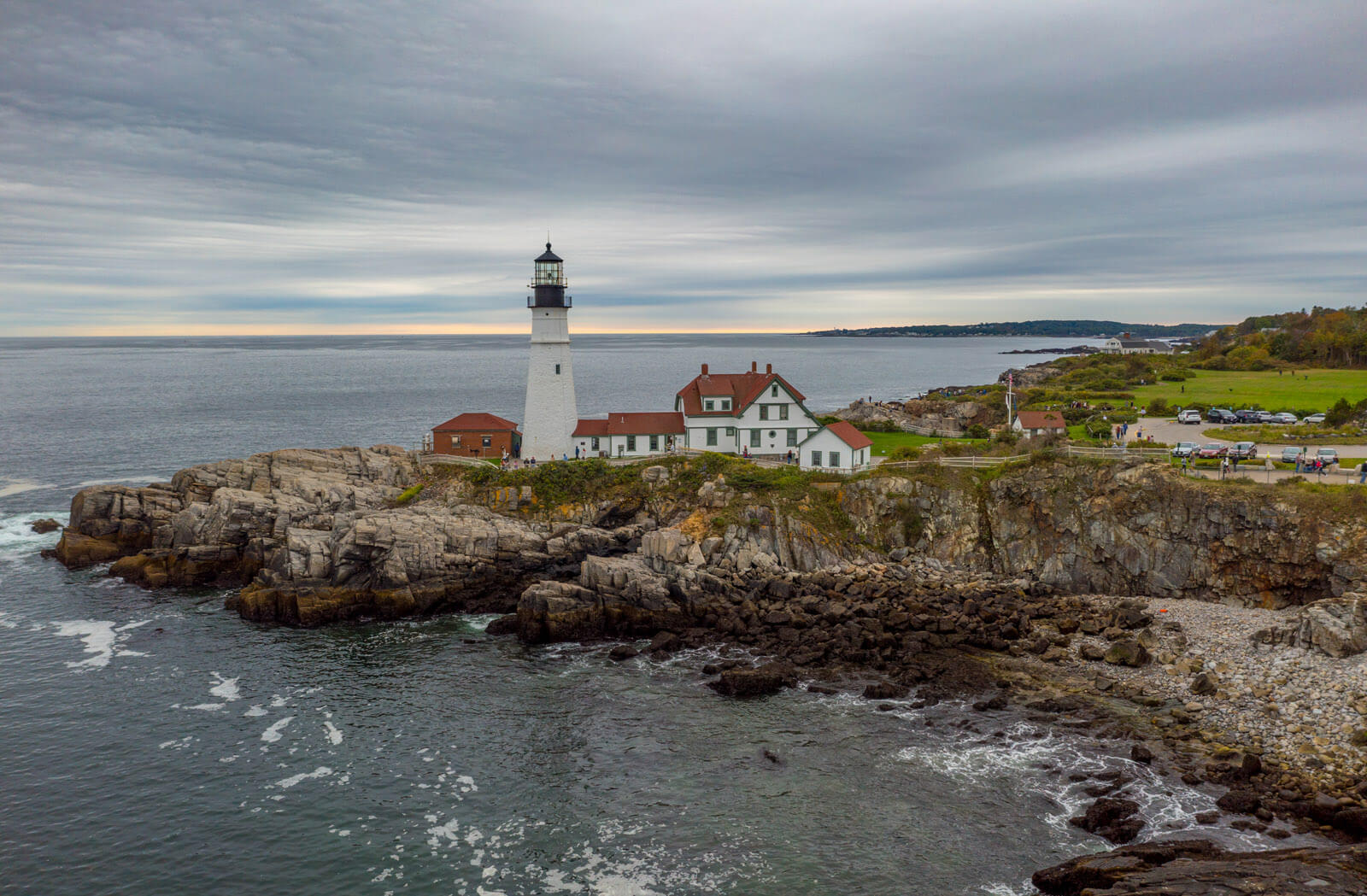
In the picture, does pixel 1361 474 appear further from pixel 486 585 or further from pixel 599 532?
pixel 486 585

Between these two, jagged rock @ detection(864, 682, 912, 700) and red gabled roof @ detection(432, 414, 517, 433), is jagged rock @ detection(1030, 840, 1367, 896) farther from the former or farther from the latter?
red gabled roof @ detection(432, 414, 517, 433)

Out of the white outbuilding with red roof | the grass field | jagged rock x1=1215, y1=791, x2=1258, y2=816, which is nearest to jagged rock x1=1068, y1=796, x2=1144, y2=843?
jagged rock x1=1215, y1=791, x2=1258, y2=816

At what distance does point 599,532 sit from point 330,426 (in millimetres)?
57431

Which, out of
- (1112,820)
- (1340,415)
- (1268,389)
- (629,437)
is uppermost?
(1268,389)

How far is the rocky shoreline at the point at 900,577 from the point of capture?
77.2 feet

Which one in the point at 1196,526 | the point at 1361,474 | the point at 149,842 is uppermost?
the point at 1361,474

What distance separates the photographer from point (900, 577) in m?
36.0

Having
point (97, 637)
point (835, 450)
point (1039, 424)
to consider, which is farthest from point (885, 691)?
point (97, 637)

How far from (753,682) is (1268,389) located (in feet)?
189

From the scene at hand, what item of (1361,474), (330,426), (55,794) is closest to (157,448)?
(330,426)

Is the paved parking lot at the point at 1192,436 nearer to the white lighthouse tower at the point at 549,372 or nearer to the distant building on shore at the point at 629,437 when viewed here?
the distant building on shore at the point at 629,437

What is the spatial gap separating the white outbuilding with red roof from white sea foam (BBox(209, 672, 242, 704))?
2775 cm

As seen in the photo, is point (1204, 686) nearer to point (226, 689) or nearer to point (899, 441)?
point (899, 441)

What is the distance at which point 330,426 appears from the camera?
8619cm
